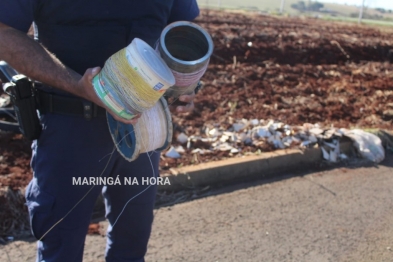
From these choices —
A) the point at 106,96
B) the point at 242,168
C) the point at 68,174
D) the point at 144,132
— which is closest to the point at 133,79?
the point at 106,96

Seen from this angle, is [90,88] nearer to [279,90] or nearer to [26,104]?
[26,104]

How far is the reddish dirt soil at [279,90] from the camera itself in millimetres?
4840

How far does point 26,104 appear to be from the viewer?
222 centimetres

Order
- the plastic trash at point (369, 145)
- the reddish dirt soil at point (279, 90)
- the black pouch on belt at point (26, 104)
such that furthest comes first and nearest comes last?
the plastic trash at point (369, 145), the reddish dirt soil at point (279, 90), the black pouch on belt at point (26, 104)

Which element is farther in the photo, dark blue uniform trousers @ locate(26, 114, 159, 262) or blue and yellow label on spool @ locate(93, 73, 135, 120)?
dark blue uniform trousers @ locate(26, 114, 159, 262)

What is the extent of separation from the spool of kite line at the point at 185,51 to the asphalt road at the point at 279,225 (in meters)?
1.68

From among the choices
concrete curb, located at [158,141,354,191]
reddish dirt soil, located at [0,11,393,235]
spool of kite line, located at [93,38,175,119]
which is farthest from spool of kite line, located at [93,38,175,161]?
concrete curb, located at [158,141,354,191]

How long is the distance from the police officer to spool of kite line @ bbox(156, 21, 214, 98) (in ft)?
0.54

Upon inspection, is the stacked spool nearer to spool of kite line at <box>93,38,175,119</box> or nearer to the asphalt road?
spool of kite line at <box>93,38,175,119</box>

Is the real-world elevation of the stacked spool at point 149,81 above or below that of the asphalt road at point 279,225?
above

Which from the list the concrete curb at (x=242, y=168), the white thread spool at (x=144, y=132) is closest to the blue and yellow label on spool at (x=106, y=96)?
the white thread spool at (x=144, y=132)

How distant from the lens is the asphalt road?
137 inches

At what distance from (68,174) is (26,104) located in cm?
37

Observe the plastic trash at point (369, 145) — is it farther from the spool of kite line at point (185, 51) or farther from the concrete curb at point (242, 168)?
the spool of kite line at point (185, 51)
